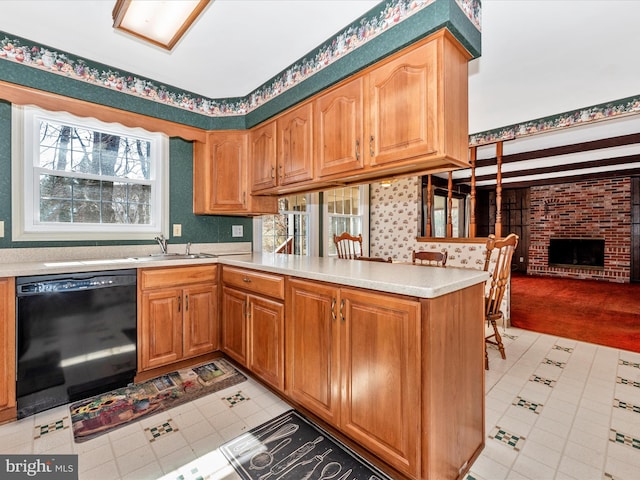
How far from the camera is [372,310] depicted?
4.83 feet

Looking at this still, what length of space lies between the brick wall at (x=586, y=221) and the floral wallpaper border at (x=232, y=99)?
317 inches

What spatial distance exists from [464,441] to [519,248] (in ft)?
29.2

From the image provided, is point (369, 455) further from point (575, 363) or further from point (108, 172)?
point (108, 172)

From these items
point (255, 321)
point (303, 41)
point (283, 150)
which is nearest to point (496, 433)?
point (255, 321)

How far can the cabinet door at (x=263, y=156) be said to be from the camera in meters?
2.81

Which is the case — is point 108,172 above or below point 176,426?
above

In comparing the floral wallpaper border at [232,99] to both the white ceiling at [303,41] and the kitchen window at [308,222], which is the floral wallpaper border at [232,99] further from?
the kitchen window at [308,222]

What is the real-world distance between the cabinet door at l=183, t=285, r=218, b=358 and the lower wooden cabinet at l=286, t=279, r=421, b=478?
106cm

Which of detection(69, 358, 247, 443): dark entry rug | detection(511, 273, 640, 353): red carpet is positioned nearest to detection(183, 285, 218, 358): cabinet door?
detection(69, 358, 247, 443): dark entry rug

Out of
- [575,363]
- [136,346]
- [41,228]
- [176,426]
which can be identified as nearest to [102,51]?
[41,228]

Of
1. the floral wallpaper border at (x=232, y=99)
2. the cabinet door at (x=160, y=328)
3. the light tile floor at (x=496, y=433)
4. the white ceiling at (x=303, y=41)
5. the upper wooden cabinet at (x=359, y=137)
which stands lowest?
the light tile floor at (x=496, y=433)

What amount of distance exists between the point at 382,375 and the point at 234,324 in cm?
149

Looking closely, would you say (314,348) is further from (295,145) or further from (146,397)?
(295,145)

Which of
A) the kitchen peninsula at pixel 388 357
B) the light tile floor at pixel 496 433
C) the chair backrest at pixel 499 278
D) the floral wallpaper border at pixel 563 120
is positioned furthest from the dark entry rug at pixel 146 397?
the floral wallpaper border at pixel 563 120
